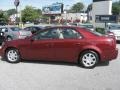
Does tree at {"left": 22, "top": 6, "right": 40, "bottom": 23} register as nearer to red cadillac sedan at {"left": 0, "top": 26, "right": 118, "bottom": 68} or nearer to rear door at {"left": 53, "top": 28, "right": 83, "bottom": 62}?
red cadillac sedan at {"left": 0, "top": 26, "right": 118, "bottom": 68}

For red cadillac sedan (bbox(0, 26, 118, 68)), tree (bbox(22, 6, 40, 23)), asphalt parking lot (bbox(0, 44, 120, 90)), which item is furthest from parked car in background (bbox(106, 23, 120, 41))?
tree (bbox(22, 6, 40, 23))

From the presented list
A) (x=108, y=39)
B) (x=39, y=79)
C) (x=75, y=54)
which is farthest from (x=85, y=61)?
(x=39, y=79)

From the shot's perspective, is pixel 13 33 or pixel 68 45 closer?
pixel 68 45

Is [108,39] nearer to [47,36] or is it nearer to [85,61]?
[85,61]

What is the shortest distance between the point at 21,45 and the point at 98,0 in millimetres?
45055

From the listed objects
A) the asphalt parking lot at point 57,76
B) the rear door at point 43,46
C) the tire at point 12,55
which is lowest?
the asphalt parking lot at point 57,76

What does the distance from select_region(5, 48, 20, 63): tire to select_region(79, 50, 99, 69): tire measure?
8.06 feet

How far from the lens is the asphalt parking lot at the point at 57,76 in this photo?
21.6 feet

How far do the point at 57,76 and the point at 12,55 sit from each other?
2875mm

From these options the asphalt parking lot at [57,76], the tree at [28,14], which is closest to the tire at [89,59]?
the asphalt parking lot at [57,76]

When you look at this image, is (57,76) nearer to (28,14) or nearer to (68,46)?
(68,46)

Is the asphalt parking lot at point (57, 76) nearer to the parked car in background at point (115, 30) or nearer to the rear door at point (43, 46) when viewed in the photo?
the rear door at point (43, 46)

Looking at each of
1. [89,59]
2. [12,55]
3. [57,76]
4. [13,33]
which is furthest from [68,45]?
[13,33]

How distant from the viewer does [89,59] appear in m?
9.01
